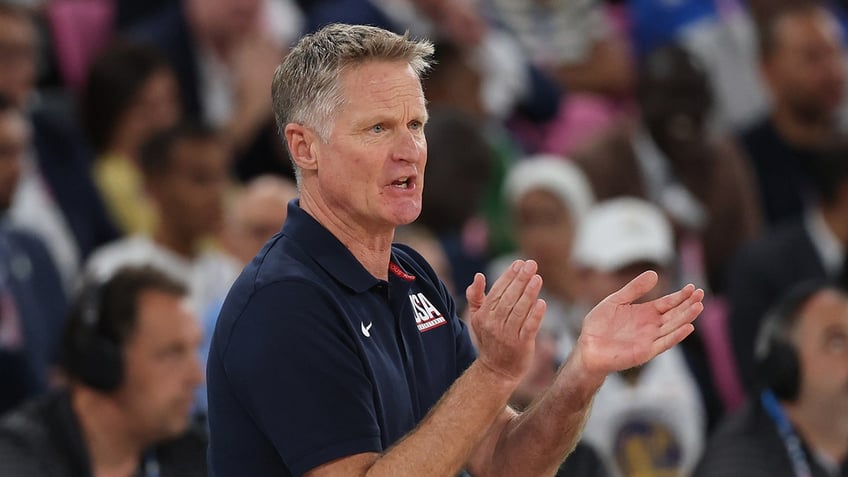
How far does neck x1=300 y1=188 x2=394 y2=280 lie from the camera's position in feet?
9.76

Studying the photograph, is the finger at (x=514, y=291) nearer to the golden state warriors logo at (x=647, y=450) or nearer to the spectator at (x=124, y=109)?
the golden state warriors logo at (x=647, y=450)

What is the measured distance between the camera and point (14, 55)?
653 centimetres

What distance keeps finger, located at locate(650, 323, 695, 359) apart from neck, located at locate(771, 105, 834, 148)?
5.15 m

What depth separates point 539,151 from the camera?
8.13 meters

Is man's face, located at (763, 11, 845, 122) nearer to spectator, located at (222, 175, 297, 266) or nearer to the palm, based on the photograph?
spectator, located at (222, 175, 297, 266)

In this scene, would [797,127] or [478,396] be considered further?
[797,127]

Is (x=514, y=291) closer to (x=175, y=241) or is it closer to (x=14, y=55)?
(x=175, y=241)

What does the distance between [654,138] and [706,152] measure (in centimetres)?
25

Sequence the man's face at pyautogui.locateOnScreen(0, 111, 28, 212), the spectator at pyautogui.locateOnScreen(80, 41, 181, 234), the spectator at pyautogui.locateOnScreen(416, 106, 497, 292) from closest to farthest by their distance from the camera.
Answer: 1. the man's face at pyautogui.locateOnScreen(0, 111, 28, 212)
2. the spectator at pyautogui.locateOnScreen(416, 106, 497, 292)
3. the spectator at pyautogui.locateOnScreen(80, 41, 181, 234)

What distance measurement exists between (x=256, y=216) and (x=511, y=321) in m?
3.44

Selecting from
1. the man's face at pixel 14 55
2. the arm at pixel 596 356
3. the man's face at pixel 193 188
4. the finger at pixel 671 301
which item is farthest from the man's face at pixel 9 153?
the finger at pixel 671 301

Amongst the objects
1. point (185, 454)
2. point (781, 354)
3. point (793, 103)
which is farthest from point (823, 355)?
point (793, 103)

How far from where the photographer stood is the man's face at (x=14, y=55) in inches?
255

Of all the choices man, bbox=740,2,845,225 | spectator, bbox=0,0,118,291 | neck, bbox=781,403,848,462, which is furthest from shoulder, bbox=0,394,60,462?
man, bbox=740,2,845,225
